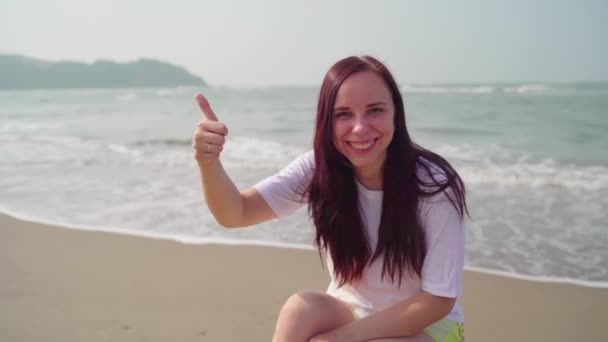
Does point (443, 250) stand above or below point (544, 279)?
above

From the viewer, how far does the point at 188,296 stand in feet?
11.6

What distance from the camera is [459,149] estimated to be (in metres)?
11.2

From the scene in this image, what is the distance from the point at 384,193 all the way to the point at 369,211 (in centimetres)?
14

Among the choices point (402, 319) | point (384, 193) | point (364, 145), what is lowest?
point (402, 319)

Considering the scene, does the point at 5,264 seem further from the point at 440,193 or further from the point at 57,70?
the point at 57,70

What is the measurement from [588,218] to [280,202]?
453 cm

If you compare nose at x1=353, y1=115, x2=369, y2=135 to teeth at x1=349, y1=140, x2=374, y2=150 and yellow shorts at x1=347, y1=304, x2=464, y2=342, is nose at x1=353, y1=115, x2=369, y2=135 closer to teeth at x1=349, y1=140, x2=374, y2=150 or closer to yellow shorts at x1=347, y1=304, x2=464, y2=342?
teeth at x1=349, y1=140, x2=374, y2=150

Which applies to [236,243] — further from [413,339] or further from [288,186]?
[413,339]

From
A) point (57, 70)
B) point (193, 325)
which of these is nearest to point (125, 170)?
point (193, 325)

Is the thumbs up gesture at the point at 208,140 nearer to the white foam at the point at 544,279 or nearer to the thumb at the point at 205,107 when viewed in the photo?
the thumb at the point at 205,107

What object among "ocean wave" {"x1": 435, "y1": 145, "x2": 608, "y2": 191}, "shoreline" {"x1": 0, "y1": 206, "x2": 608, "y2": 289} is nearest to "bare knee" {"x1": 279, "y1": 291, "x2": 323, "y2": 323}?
"shoreline" {"x1": 0, "y1": 206, "x2": 608, "y2": 289}

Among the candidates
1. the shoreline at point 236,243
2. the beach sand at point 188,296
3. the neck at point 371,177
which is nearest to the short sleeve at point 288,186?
the neck at point 371,177

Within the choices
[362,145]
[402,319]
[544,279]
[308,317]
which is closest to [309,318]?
[308,317]

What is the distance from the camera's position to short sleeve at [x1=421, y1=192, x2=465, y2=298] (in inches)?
75.7
